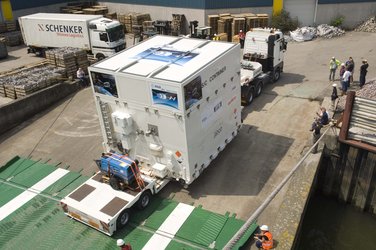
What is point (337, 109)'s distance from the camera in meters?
15.5

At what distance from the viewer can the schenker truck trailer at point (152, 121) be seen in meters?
11.1

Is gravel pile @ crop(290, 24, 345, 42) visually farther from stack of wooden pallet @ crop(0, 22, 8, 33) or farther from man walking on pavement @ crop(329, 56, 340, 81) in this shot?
stack of wooden pallet @ crop(0, 22, 8, 33)

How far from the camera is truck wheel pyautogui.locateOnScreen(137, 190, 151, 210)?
11625 millimetres

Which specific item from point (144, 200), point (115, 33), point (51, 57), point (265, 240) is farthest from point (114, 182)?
point (115, 33)

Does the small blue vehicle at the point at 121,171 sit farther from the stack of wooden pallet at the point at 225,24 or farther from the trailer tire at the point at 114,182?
the stack of wooden pallet at the point at 225,24

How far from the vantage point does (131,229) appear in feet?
36.6

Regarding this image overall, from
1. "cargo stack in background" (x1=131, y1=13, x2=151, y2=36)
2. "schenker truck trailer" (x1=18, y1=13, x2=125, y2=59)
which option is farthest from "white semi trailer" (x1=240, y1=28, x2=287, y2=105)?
"cargo stack in background" (x1=131, y1=13, x2=151, y2=36)

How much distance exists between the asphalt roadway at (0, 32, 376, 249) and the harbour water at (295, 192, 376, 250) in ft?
6.05

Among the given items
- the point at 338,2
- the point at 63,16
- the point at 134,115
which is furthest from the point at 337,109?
the point at 63,16

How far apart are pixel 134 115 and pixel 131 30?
24245 millimetres

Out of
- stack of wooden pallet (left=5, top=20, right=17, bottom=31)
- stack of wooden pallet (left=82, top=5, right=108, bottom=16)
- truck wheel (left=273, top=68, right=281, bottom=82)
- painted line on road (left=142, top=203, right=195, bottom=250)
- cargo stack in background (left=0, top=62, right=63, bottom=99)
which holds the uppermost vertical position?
stack of wooden pallet (left=82, top=5, right=108, bottom=16)

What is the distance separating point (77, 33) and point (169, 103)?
18.2 meters

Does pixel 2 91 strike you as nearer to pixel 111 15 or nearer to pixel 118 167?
pixel 118 167

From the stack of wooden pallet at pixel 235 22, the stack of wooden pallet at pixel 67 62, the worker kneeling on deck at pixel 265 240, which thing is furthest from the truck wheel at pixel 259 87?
the stack of wooden pallet at pixel 67 62
